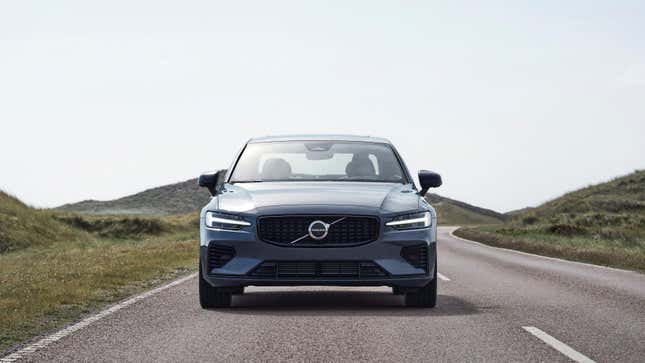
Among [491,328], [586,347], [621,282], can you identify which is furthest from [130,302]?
[621,282]

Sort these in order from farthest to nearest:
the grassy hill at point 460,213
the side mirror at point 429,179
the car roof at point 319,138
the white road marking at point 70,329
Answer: the grassy hill at point 460,213 < the car roof at point 319,138 < the side mirror at point 429,179 < the white road marking at point 70,329

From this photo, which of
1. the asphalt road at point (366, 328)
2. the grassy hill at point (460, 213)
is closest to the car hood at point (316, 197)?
the asphalt road at point (366, 328)

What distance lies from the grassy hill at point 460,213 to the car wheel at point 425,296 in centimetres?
10890

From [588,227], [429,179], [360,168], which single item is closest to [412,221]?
[429,179]

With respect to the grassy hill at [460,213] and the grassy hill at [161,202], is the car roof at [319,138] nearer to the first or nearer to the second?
the grassy hill at [161,202]

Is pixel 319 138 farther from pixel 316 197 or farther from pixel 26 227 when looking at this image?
pixel 26 227

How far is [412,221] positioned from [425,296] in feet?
2.83

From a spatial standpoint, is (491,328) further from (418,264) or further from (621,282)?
(621,282)

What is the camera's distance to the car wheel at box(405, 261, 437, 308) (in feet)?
30.8

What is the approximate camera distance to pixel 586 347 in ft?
23.1

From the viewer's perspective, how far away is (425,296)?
943 cm

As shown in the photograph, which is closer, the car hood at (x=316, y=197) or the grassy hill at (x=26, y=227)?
the car hood at (x=316, y=197)

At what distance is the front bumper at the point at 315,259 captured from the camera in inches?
347

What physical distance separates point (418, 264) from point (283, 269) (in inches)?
51.7
